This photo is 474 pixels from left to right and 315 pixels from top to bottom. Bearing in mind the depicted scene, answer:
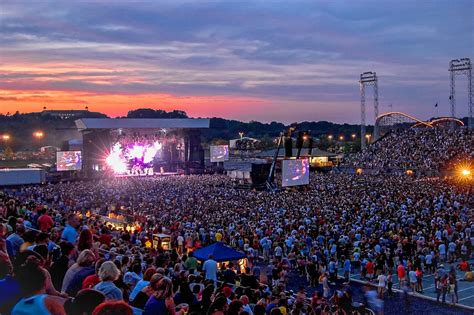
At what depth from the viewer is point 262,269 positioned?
1573cm

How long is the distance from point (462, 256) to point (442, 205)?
6212 millimetres

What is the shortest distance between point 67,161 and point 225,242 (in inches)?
1220

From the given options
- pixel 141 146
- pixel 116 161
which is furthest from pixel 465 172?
pixel 116 161

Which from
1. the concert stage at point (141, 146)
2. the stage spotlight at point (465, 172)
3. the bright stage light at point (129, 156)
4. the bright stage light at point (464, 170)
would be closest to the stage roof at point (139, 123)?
the concert stage at point (141, 146)

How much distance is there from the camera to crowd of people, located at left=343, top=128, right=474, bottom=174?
148ft

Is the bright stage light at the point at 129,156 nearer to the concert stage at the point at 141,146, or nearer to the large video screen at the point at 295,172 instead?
the concert stage at the point at 141,146

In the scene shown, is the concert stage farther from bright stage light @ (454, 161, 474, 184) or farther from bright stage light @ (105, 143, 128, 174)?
bright stage light @ (454, 161, 474, 184)

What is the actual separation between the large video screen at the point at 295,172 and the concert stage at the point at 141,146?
74.8 ft

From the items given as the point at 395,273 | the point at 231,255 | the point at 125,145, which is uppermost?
the point at 125,145

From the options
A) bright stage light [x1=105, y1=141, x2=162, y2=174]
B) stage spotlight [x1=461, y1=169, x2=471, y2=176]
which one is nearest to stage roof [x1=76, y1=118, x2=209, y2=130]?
bright stage light [x1=105, y1=141, x2=162, y2=174]

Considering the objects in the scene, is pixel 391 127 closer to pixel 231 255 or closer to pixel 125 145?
pixel 125 145

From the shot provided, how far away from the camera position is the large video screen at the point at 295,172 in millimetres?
31047

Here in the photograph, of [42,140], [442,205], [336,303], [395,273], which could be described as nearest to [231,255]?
[336,303]

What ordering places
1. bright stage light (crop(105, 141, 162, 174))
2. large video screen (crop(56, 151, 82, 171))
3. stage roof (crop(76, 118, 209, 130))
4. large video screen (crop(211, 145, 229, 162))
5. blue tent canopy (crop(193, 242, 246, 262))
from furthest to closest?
large video screen (crop(211, 145, 229, 162)) < bright stage light (crop(105, 141, 162, 174)) < stage roof (crop(76, 118, 209, 130)) < large video screen (crop(56, 151, 82, 171)) < blue tent canopy (crop(193, 242, 246, 262))
